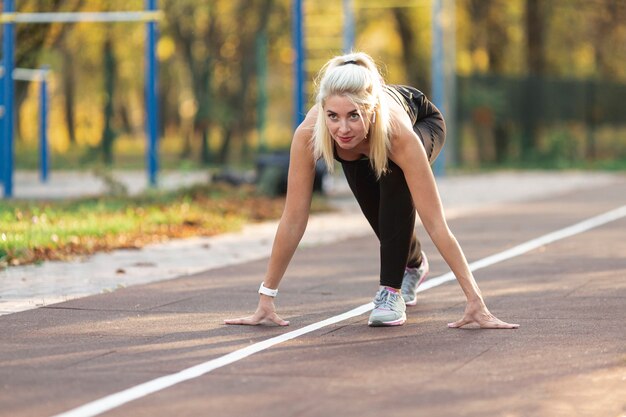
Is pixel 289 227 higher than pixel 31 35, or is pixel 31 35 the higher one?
pixel 31 35

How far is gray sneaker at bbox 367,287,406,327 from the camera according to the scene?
7559 mm

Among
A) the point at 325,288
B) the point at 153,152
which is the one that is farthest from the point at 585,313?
the point at 153,152

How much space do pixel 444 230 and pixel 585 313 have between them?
1.22m

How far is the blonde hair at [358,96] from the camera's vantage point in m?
6.99

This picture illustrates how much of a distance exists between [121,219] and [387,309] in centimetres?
656

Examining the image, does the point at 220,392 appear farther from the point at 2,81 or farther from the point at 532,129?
the point at 532,129

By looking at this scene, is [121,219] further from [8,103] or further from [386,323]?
[386,323]

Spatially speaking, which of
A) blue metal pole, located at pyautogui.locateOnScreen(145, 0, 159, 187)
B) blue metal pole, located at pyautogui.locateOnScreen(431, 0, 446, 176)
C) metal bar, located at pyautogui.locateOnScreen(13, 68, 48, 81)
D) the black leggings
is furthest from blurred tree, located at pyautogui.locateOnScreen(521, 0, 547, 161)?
the black leggings

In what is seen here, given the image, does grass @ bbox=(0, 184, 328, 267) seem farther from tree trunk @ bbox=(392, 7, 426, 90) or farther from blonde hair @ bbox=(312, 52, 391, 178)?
tree trunk @ bbox=(392, 7, 426, 90)

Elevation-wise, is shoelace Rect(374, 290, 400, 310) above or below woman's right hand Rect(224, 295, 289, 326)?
above

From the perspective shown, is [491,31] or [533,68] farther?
[491,31]

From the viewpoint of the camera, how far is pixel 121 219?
44.9 feet

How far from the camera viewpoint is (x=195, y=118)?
33375mm

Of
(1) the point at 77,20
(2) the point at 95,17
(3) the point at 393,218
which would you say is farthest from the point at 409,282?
(1) the point at 77,20
